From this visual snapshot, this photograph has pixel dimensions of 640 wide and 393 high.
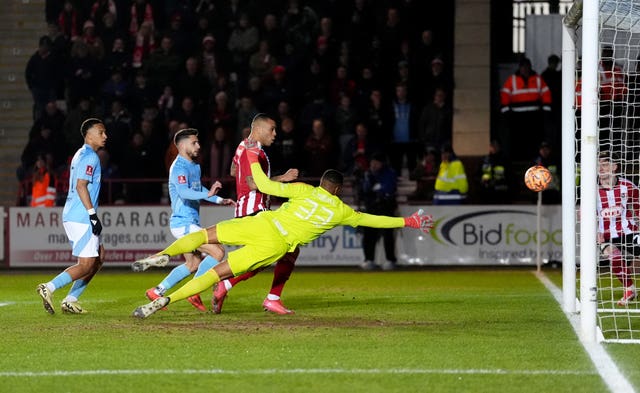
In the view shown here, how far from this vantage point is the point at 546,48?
2750cm

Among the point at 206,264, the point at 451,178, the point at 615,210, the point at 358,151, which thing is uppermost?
the point at 358,151

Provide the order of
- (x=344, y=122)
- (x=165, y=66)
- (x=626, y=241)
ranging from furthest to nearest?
(x=165, y=66) < (x=344, y=122) < (x=626, y=241)

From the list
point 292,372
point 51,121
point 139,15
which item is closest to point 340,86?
point 139,15

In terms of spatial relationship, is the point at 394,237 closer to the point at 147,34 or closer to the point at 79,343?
the point at 147,34

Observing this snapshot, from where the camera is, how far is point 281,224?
1116 centimetres

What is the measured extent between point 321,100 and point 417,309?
11.1 m

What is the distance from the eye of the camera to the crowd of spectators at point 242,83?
2328 centimetres

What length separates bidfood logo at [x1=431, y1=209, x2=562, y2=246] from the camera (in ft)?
71.3

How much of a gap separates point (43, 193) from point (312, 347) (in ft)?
47.6

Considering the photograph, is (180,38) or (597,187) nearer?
(597,187)

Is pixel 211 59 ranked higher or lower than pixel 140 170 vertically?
higher

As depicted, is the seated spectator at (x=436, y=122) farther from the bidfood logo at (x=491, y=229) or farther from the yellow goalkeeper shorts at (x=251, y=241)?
the yellow goalkeeper shorts at (x=251, y=241)

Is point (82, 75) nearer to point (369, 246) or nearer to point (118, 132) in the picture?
point (118, 132)

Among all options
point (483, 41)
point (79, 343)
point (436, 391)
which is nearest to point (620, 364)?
point (436, 391)
